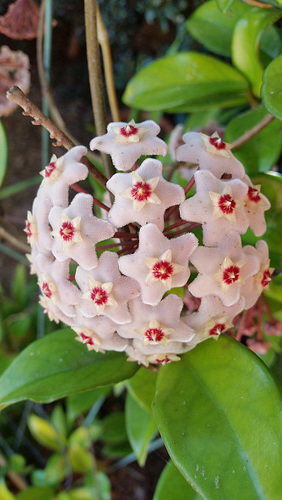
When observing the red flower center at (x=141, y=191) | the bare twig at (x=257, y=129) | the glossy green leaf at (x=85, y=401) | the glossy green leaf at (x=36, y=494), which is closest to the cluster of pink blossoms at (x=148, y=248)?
the red flower center at (x=141, y=191)

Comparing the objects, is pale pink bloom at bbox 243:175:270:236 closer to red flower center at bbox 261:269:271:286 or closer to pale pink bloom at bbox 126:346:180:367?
red flower center at bbox 261:269:271:286

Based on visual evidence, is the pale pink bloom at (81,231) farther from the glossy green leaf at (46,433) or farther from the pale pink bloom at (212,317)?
the glossy green leaf at (46,433)

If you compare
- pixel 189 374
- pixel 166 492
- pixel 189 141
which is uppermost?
pixel 189 141

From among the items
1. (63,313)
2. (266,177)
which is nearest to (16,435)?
(63,313)

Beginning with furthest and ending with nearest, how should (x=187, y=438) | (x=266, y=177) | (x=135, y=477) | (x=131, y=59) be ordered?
1. (x=131, y=59)
2. (x=135, y=477)
3. (x=266, y=177)
4. (x=187, y=438)

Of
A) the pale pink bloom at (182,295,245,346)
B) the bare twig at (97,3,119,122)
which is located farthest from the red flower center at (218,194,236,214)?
the bare twig at (97,3,119,122)

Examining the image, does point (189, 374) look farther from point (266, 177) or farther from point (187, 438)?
point (266, 177)
